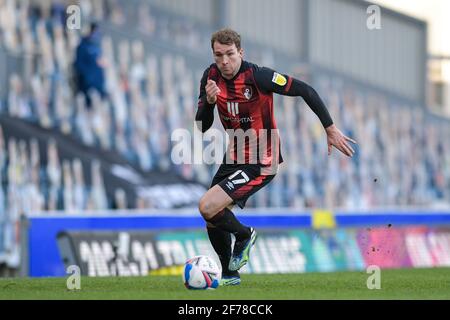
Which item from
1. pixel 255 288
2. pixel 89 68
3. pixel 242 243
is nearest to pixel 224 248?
pixel 242 243

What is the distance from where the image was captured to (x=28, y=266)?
16.1 m

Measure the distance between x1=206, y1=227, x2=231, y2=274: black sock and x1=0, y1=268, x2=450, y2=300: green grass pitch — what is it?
272 millimetres

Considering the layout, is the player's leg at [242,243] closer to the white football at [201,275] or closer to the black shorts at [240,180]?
the black shorts at [240,180]

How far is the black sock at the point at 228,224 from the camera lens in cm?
1077

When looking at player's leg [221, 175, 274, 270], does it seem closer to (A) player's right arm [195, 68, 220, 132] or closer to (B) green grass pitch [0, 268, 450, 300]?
(B) green grass pitch [0, 268, 450, 300]

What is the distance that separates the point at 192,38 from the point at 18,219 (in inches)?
367

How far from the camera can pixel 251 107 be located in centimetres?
1090

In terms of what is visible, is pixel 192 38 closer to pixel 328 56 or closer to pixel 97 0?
pixel 97 0

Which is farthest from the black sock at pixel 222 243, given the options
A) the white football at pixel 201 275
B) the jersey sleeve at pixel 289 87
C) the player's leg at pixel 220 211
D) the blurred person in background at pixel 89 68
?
the blurred person in background at pixel 89 68

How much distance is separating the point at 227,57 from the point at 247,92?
41 cm

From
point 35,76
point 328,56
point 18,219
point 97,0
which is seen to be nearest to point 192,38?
point 97,0

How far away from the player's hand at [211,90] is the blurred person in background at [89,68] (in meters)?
10.0

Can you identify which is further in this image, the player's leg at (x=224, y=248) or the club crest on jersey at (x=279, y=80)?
the player's leg at (x=224, y=248)

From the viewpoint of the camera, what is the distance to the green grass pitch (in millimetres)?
9750
